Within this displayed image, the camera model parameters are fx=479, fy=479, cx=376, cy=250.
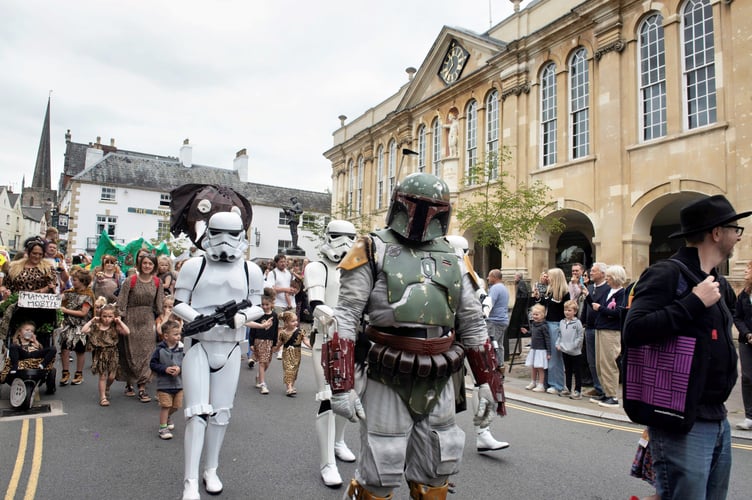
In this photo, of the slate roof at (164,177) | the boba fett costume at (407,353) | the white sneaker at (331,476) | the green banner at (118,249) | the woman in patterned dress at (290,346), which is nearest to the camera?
the boba fett costume at (407,353)

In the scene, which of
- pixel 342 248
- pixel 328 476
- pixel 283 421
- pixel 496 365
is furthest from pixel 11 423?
pixel 496 365

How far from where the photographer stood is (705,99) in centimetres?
1300

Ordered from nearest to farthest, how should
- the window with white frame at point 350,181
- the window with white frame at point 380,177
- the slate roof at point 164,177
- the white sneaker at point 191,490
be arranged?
the white sneaker at point 191,490 < the window with white frame at point 380,177 < the window with white frame at point 350,181 < the slate roof at point 164,177

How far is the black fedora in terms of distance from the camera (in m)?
2.37

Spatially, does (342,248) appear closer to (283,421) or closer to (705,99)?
(283,421)

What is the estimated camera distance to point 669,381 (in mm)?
2281

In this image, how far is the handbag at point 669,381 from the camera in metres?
2.22

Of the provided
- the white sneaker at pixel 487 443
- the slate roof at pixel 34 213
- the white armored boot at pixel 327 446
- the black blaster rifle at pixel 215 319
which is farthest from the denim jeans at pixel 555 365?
the slate roof at pixel 34 213

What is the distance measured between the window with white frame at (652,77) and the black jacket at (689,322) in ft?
45.2

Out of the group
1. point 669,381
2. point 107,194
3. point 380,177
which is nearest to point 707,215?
point 669,381

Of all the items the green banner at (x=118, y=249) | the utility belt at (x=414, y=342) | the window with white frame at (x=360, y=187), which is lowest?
the utility belt at (x=414, y=342)

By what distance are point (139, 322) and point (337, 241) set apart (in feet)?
12.1

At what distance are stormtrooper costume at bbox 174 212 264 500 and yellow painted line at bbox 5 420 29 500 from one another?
4.45 feet

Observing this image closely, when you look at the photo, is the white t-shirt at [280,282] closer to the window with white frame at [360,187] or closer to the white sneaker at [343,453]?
the white sneaker at [343,453]
